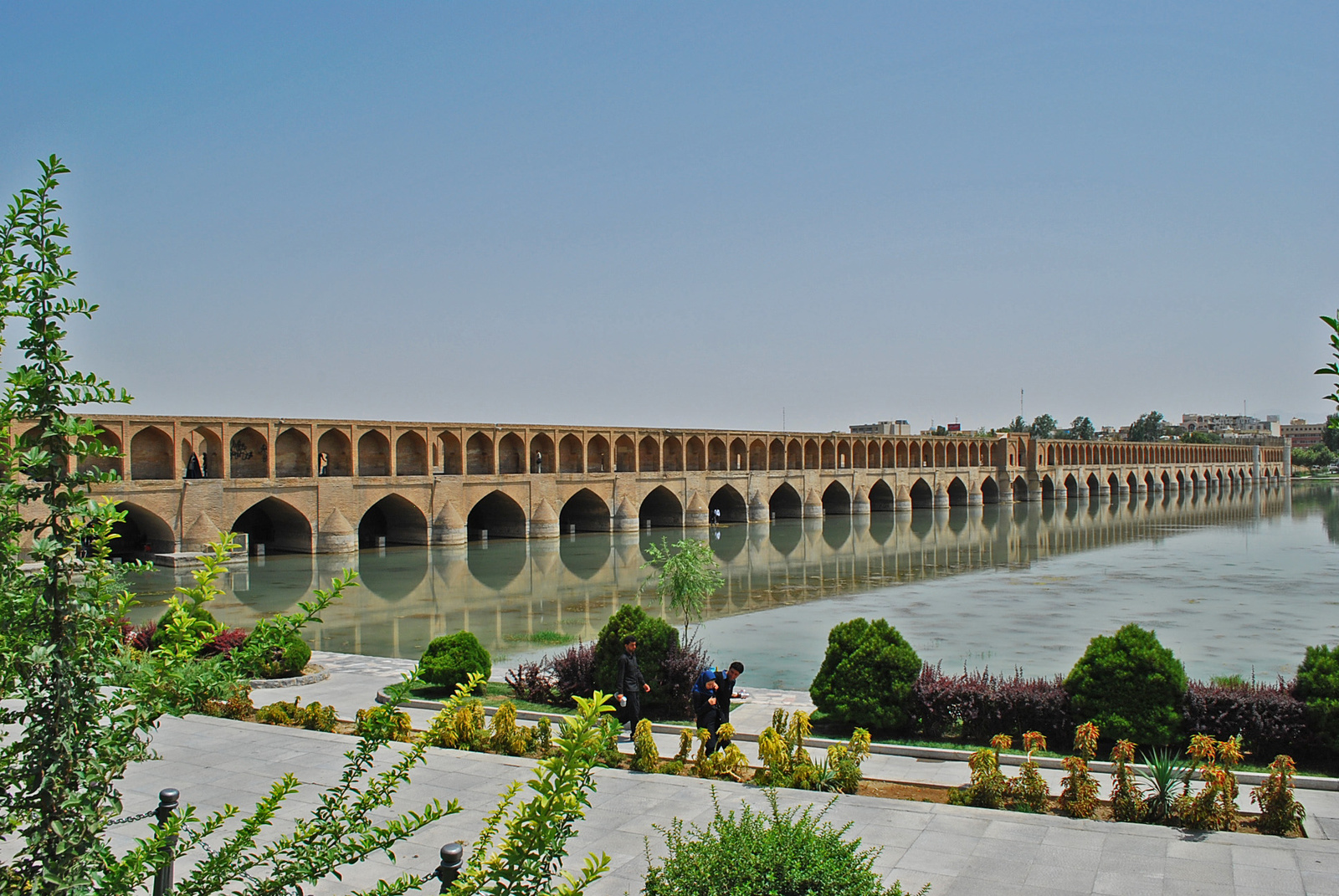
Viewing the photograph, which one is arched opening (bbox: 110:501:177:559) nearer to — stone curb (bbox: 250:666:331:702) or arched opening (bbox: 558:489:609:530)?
arched opening (bbox: 558:489:609:530)

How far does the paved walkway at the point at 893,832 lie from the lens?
191 inches

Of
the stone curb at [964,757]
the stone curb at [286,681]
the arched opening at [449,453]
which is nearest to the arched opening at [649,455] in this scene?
the arched opening at [449,453]

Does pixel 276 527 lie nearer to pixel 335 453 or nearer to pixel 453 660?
pixel 335 453

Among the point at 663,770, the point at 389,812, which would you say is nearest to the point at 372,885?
the point at 389,812

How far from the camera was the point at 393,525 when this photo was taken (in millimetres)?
32031

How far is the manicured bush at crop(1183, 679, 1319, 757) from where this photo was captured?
7.12 m

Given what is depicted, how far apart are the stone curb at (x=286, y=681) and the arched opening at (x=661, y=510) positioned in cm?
2781

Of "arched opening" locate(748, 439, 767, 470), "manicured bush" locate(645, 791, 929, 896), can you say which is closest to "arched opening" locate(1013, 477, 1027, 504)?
"arched opening" locate(748, 439, 767, 470)

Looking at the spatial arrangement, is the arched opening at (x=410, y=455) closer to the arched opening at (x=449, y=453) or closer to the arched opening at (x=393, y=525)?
the arched opening at (x=393, y=525)

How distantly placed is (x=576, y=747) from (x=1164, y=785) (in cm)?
493

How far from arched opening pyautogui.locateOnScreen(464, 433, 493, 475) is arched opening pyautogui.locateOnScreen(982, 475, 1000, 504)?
36319 millimetres

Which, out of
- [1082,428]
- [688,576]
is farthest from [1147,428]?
[688,576]

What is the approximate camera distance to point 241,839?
2.54m

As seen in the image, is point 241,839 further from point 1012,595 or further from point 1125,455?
point 1125,455
